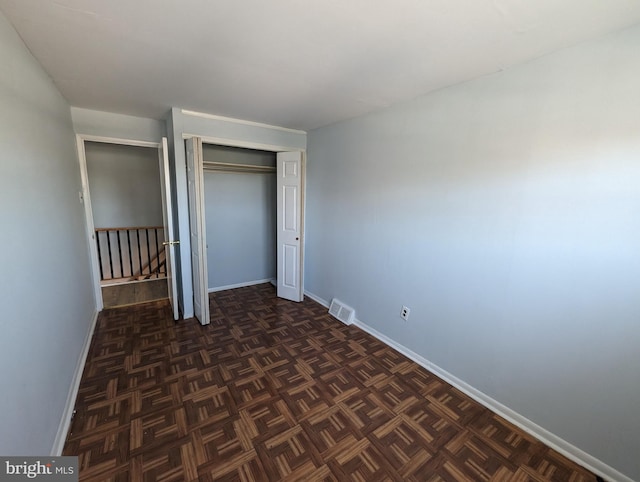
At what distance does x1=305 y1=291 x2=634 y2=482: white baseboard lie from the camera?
5.17ft

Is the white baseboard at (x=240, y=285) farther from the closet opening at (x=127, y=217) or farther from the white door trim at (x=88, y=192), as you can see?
the white door trim at (x=88, y=192)

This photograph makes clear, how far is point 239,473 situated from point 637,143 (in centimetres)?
276

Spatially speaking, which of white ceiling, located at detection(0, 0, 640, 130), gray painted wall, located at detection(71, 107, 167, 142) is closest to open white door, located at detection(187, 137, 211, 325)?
white ceiling, located at detection(0, 0, 640, 130)

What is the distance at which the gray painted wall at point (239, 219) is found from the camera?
4.04 meters

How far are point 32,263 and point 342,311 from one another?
2.78m

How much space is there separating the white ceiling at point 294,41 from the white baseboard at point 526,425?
2.37 metres

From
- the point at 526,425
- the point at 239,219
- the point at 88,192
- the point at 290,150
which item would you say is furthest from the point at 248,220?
the point at 526,425

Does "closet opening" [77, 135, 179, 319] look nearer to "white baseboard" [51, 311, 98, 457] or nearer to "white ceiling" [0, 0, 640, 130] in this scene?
"white baseboard" [51, 311, 98, 457]

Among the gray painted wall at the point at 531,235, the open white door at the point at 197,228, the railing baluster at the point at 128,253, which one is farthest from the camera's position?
the railing baluster at the point at 128,253

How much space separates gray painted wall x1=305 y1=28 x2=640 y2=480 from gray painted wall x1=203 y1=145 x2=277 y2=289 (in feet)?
7.06

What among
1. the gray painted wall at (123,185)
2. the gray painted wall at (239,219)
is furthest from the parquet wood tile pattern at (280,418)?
the gray painted wall at (123,185)

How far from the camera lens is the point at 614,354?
59.6 inches

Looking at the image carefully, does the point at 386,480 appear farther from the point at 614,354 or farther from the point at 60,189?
the point at 60,189

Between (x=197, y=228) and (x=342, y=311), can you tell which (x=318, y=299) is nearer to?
(x=342, y=311)
